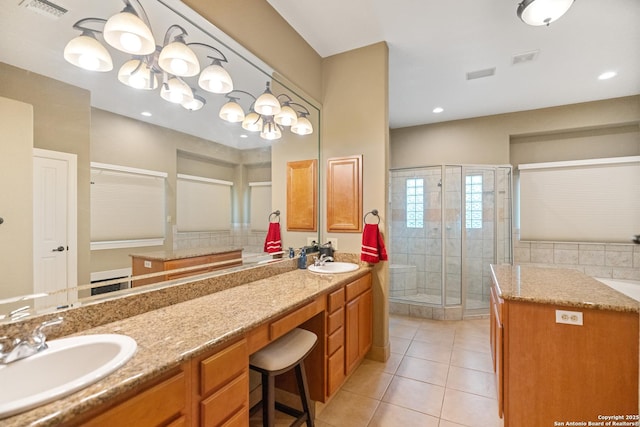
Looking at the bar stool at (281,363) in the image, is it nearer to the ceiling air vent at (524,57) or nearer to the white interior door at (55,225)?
the white interior door at (55,225)

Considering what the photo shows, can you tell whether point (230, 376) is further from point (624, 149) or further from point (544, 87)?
point (624, 149)

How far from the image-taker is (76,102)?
117cm

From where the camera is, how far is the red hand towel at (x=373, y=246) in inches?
98.7

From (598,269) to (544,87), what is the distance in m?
2.52

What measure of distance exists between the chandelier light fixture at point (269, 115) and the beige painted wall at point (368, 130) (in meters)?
0.36

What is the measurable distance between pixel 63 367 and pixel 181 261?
70 cm

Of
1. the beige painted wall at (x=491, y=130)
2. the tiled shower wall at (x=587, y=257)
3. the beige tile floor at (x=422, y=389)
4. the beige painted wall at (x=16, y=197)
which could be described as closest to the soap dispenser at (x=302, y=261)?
the beige tile floor at (x=422, y=389)

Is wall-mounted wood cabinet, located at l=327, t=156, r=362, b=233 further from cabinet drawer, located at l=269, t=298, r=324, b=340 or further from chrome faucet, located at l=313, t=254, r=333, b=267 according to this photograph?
cabinet drawer, located at l=269, t=298, r=324, b=340

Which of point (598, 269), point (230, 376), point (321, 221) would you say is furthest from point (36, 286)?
point (598, 269)

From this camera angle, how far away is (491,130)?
4316mm

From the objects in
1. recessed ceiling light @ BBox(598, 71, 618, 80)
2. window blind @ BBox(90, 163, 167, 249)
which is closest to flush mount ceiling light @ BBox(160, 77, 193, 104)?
window blind @ BBox(90, 163, 167, 249)

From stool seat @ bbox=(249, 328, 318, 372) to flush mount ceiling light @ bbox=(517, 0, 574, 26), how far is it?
2561 millimetres

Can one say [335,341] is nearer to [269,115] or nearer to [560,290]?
[560,290]

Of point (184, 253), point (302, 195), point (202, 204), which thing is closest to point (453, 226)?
point (302, 195)
